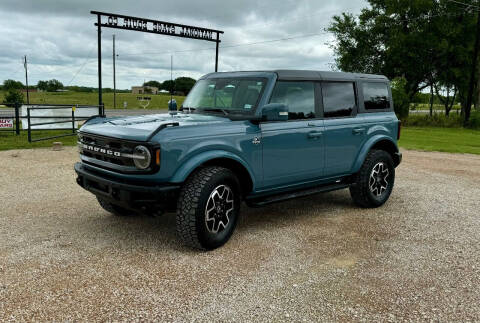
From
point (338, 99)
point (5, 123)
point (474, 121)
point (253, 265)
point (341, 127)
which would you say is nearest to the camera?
point (253, 265)

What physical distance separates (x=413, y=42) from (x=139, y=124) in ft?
98.9

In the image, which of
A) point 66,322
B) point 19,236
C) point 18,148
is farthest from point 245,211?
point 18,148

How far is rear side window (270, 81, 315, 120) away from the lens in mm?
5066

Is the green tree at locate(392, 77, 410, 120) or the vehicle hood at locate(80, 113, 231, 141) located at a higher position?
the green tree at locate(392, 77, 410, 120)

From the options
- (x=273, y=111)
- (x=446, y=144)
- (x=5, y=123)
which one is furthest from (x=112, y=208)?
(x=446, y=144)

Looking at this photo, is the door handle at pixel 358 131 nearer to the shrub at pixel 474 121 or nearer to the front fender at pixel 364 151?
the front fender at pixel 364 151

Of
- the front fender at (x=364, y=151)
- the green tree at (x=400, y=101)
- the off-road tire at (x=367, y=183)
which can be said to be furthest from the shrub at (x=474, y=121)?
the front fender at (x=364, y=151)

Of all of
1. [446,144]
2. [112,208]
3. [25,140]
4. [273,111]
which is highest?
[273,111]

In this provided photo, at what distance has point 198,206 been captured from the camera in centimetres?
413

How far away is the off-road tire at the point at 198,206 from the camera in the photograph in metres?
4.14

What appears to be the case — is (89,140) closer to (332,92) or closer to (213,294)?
(213,294)

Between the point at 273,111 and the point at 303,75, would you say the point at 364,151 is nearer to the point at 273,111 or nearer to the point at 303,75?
the point at 303,75

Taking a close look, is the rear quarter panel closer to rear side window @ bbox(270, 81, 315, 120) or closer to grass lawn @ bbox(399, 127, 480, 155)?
rear side window @ bbox(270, 81, 315, 120)

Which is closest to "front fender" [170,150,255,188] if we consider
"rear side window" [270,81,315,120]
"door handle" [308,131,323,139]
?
"rear side window" [270,81,315,120]
